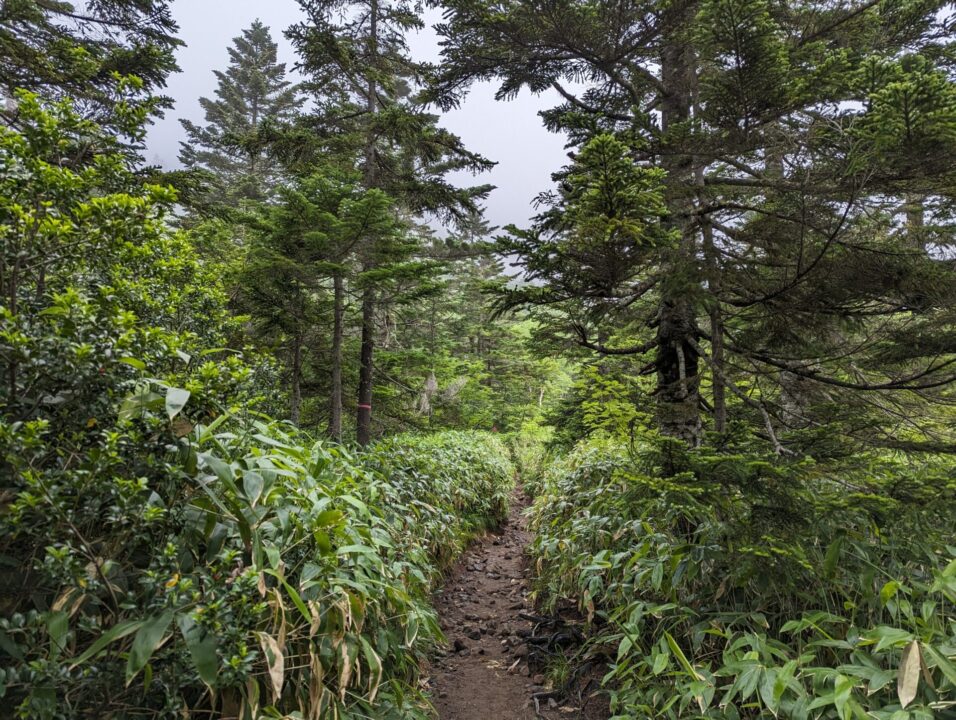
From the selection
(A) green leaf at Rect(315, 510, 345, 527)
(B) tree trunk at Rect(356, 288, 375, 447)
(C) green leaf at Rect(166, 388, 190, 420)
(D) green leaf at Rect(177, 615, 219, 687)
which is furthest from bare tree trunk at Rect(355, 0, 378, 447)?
(D) green leaf at Rect(177, 615, 219, 687)

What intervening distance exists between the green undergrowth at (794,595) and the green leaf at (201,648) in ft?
7.31

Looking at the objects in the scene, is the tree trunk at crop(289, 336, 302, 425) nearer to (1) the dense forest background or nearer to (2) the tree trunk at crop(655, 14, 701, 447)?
(1) the dense forest background

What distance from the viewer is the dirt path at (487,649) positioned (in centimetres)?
340

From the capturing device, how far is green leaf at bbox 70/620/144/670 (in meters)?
1.55

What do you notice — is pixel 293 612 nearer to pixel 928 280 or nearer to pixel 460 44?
pixel 928 280

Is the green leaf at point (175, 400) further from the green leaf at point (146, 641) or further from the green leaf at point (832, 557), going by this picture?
the green leaf at point (832, 557)

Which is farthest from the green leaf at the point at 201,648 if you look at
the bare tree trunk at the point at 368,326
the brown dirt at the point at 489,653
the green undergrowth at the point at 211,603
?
the bare tree trunk at the point at 368,326

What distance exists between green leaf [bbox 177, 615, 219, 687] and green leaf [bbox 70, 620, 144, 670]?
14 centimetres

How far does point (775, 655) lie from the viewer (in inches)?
96.5

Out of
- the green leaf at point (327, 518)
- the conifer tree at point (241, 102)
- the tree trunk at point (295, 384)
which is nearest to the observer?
the green leaf at point (327, 518)

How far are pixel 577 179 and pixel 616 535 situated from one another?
305cm

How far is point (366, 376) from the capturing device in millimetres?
8438

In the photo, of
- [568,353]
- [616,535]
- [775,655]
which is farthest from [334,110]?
[775,655]

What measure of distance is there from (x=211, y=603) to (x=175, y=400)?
2.51 feet
